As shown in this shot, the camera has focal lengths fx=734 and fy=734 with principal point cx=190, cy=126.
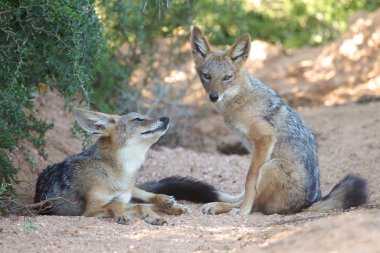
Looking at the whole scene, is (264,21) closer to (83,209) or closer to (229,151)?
(229,151)

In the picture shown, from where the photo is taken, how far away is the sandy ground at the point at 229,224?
5273 millimetres

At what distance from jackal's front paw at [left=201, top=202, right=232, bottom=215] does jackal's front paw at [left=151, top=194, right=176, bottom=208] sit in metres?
0.40

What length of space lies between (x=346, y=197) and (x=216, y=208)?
1449mm

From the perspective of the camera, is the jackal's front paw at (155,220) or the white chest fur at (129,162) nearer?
the jackal's front paw at (155,220)

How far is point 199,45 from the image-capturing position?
9109 millimetres

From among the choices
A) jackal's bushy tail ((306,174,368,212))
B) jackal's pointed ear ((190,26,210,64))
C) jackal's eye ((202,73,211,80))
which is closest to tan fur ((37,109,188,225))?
jackal's eye ((202,73,211,80))

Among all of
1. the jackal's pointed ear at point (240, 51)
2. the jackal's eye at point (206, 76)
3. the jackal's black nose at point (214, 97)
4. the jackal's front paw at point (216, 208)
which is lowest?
the jackal's front paw at point (216, 208)

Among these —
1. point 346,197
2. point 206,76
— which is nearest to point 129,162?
point 206,76

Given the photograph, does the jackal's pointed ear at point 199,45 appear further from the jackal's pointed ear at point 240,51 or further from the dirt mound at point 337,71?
the dirt mound at point 337,71

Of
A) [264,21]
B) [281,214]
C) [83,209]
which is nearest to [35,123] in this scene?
[83,209]

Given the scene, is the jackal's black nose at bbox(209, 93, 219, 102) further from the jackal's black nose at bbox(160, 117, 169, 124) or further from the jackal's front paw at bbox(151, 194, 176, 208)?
the jackal's front paw at bbox(151, 194, 176, 208)

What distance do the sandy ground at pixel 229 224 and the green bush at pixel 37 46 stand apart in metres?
1.08

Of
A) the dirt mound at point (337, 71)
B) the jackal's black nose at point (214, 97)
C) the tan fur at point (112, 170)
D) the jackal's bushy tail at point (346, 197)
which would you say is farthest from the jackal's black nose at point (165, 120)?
the dirt mound at point (337, 71)

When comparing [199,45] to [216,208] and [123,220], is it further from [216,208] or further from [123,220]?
[123,220]
